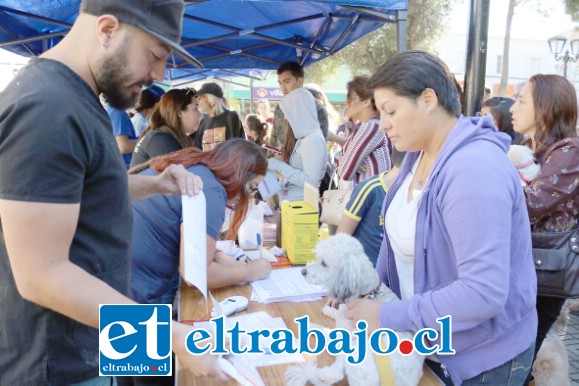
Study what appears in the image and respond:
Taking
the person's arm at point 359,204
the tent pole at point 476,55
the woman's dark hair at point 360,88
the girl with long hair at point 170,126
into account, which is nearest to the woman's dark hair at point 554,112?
the tent pole at point 476,55

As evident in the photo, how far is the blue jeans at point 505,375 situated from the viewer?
1155mm

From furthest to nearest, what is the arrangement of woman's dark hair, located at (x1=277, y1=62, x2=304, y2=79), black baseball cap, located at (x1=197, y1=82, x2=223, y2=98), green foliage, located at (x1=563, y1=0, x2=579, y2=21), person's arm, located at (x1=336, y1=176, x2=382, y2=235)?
green foliage, located at (x1=563, y1=0, x2=579, y2=21), black baseball cap, located at (x1=197, y1=82, x2=223, y2=98), woman's dark hair, located at (x1=277, y1=62, x2=304, y2=79), person's arm, located at (x1=336, y1=176, x2=382, y2=235)

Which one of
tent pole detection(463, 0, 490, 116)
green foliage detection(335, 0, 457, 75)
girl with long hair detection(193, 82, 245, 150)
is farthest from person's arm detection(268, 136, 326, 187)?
green foliage detection(335, 0, 457, 75)

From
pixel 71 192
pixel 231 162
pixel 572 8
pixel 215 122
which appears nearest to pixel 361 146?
pixel 231 162

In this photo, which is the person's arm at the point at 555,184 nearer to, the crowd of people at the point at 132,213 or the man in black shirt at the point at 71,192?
the crowd of people at the point at 132,213

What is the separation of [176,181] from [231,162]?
478mm

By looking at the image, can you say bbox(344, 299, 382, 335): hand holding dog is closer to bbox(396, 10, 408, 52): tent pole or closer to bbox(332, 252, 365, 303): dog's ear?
bbox(332, 252, 365, 303): dog's ear

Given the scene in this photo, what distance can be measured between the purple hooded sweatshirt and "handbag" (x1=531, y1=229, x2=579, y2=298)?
3.27ft

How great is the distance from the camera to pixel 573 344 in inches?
138

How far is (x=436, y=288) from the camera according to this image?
3.77 ft

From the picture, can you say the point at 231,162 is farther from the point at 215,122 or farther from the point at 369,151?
the point at 215,122

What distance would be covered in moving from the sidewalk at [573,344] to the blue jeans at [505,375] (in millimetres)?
2322

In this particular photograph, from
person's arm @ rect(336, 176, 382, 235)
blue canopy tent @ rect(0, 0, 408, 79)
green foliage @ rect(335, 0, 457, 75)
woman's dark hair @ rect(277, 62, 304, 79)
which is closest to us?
person's arm @ rect(336, 176, 382, 235)

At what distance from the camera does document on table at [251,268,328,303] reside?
6.14 ft
